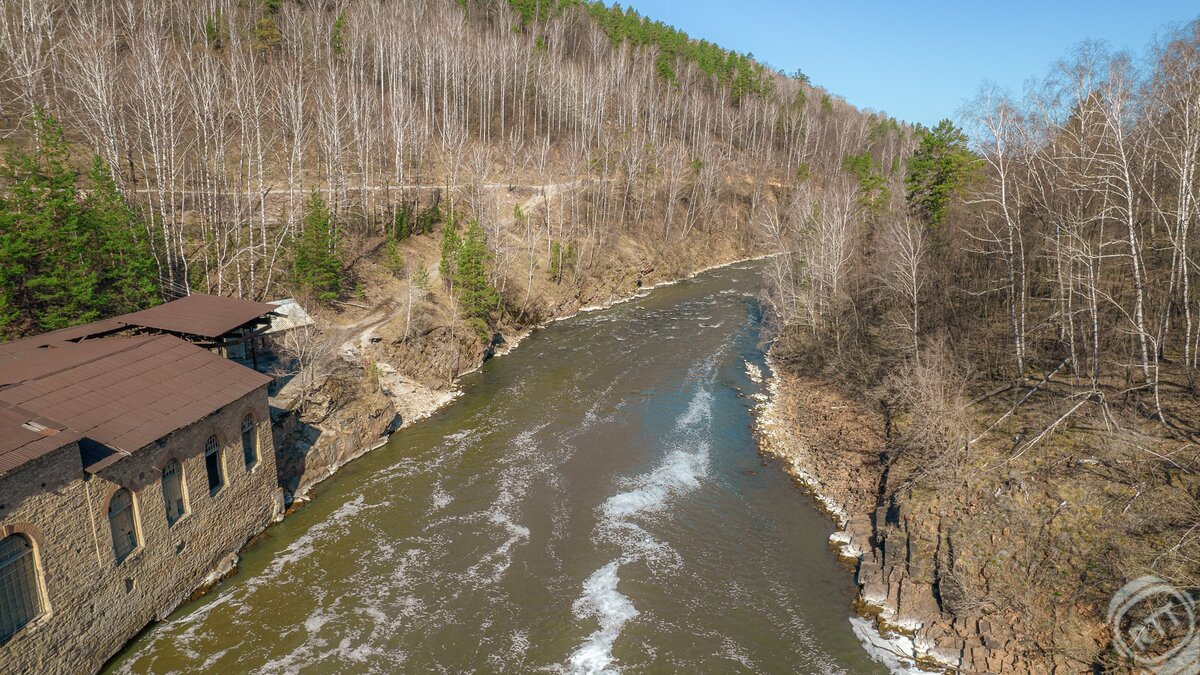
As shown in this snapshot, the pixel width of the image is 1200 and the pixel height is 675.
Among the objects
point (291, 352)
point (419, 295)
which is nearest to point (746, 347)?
point (419, 295)

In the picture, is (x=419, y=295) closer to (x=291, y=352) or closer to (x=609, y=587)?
(x=291, y=352)

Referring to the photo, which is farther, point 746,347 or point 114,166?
point 746,347

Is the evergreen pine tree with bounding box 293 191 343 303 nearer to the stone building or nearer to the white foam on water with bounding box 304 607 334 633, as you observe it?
the stone building

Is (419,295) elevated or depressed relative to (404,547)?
elevated

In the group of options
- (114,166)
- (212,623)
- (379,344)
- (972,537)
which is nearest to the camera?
(212,623)

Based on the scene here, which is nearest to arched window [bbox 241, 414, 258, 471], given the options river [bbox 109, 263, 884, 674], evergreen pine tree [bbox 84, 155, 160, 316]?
river [bbox 109, 263, 884, 674]

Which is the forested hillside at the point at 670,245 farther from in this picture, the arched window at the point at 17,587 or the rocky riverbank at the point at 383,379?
the arched window at the point at 17,587

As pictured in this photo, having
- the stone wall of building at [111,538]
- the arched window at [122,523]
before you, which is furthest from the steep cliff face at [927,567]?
the arched window at [122,523]
